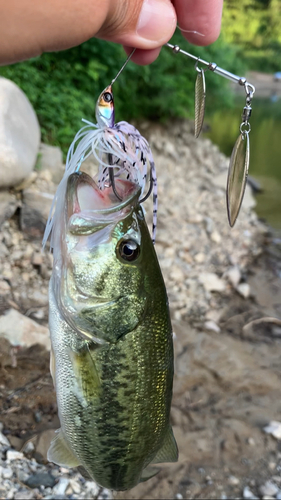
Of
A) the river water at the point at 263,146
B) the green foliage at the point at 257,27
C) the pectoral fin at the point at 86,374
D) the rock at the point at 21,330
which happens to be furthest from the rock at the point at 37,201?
the green foliage at the point at 257,27

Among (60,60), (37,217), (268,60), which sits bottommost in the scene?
(37,217)

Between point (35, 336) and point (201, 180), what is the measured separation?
6880 mm

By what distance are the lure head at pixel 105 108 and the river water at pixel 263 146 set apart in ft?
26.4

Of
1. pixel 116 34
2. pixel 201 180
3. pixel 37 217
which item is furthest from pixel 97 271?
pixel 201 180

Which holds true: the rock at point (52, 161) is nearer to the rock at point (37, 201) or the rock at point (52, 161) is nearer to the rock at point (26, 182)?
the rock at point (26, 182)

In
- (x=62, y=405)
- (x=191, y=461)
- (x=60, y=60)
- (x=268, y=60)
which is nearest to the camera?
(x=62, y=405)

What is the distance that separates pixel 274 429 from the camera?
12.6 feet

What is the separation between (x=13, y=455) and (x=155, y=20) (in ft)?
9.95

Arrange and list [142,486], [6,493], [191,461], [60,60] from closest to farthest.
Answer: [6,493]
[142,486]
[191,461]
[60,60]

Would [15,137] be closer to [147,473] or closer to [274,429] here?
[147,473]

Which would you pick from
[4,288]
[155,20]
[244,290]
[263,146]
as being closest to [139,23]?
[155,20]

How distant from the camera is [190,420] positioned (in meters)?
3.90

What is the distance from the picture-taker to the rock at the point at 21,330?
11.1 ft

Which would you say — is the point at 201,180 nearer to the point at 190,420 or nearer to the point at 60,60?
the point at 60,60
